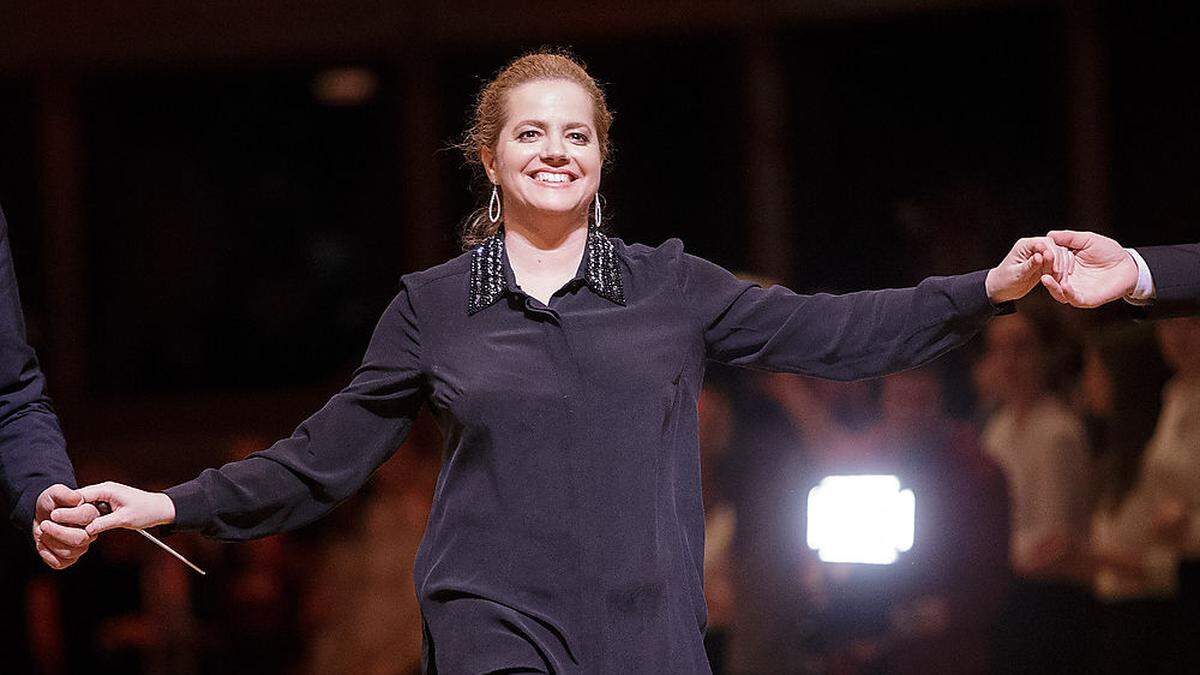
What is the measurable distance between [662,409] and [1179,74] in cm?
311

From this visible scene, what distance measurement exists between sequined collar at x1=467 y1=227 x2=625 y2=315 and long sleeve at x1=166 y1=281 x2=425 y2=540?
0.33 ft

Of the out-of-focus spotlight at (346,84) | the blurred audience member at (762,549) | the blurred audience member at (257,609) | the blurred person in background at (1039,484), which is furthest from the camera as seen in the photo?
the out-of-focus spotlight at (346,84)

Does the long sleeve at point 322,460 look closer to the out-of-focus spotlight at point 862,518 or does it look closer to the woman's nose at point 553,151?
the woman's nose at point 553,151

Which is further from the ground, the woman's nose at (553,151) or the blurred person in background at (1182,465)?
the woman's nose at (553,151)

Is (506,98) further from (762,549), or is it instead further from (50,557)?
(762,549)

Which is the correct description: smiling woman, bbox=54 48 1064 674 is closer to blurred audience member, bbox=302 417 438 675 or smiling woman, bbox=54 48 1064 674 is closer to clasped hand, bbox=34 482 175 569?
clasped hand, bbox=34 482 175 569

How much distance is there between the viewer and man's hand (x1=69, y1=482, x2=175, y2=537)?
2.24 metres

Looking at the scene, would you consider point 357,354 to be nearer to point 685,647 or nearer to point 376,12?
point 376,12

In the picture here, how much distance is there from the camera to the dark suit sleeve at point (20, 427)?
2.32m

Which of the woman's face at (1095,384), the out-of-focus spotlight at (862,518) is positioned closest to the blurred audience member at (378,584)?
the out-of-focus spotlight at (862,518)

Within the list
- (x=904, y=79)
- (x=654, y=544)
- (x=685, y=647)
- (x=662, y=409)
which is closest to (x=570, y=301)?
(x=662, y=409)

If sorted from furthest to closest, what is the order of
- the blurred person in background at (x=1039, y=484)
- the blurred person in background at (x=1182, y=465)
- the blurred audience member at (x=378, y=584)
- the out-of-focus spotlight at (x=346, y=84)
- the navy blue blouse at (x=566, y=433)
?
the out-of-focus spotlight at (x=346, y=84) → the blurred audience member at (x=378, y=584) → the blurred person in background at (x=1039, y=484) → the blurred person in background at (x=1182, y=465) → the navy blue blouse at (x=566, y=433)


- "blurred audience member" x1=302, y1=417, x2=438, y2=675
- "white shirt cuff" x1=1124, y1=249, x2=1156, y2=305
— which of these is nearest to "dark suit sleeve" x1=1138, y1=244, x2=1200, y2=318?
"white shirt cuff" x1=1124, y1=249, x2=1156, y2=305

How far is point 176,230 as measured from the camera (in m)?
5.63
